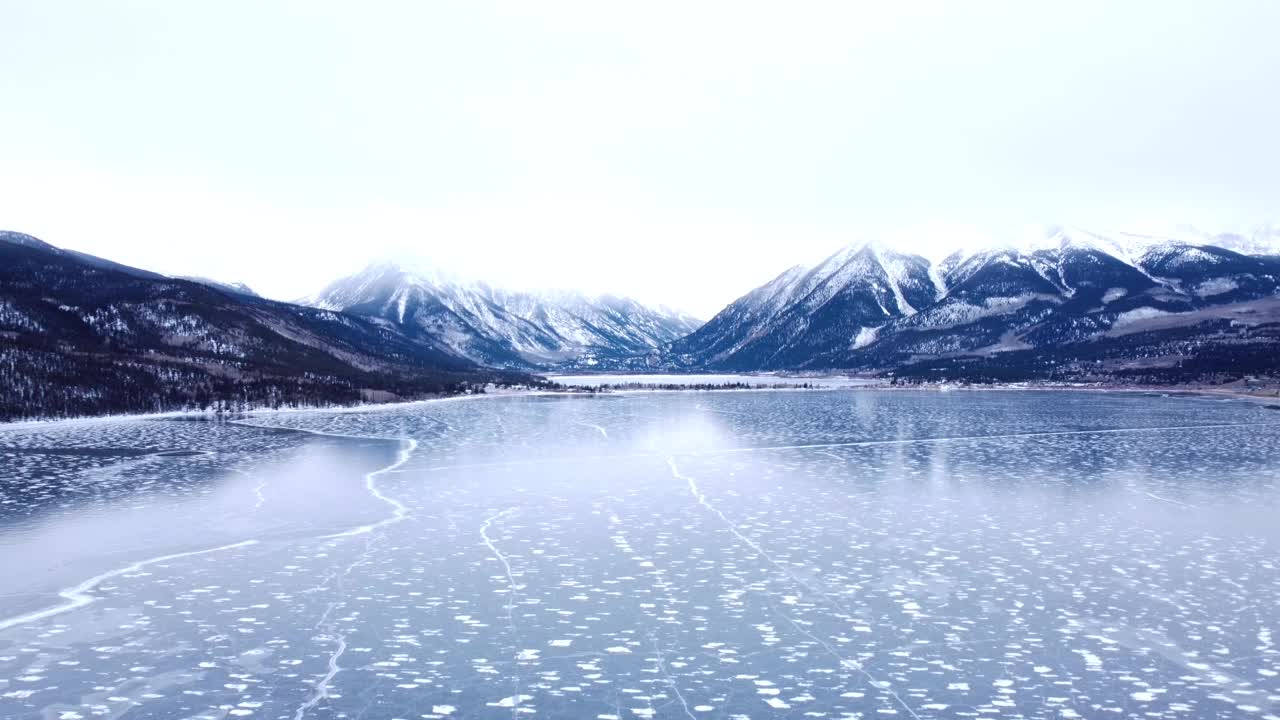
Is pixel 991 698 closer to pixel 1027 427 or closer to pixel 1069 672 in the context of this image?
pixel 1069 672

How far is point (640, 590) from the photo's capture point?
22.0m

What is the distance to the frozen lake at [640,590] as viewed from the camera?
15.2m

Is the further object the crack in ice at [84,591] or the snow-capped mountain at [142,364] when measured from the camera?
the snow-capped mountain at [142,364]

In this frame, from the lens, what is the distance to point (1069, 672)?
16156 millimetres

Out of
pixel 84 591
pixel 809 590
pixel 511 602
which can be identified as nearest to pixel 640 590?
pixel 511 602

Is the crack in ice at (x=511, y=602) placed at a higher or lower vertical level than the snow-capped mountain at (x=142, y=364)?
lower

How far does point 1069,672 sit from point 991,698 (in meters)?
2.20

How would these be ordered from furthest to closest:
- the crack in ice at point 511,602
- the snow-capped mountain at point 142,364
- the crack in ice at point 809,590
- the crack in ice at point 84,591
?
1. the snow-capped mountain at point 142,364
2. the crack in ice at point 84,591
3. the crack in ice at point 809,590
4. the crack in ice at point 511,602

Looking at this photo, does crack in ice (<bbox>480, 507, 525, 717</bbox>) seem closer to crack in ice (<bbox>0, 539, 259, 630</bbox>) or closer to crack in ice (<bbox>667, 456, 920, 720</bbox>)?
crack in ice (<bbox>667, 456, 920, 720</bbox>)

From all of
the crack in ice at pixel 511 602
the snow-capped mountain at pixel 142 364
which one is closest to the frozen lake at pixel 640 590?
the crack in ice at pixel 511 602

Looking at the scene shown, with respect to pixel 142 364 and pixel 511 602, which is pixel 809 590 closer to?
pixel 511 602

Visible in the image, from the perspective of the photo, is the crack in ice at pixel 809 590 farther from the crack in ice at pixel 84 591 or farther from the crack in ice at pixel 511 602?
the crack in ice at pixel 84 591

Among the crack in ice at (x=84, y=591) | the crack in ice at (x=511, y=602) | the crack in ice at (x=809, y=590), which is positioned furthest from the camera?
the crack in ice at (x=84, y=591)

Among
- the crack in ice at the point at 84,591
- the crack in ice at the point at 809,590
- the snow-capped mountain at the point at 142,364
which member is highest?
the snow-capped mountain at the point at 142,364
